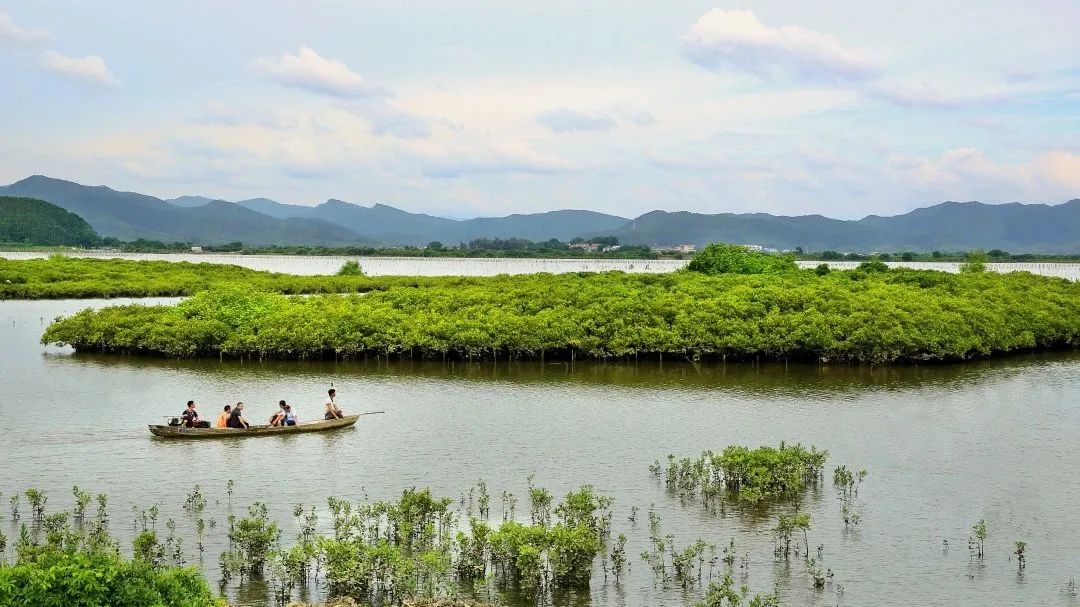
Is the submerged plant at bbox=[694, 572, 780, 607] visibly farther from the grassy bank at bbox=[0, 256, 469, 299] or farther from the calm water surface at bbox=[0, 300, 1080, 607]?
the grassy bank at bbox=[0, 256, 469, 299]

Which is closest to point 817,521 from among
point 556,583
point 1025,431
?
point 556,583

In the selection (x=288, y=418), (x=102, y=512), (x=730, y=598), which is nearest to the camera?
(x=730, y=598)

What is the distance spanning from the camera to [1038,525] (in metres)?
19.1

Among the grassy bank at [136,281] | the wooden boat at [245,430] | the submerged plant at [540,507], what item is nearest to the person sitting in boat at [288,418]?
the wooden boat at [245,430]

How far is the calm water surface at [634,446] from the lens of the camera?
1728 centimetres

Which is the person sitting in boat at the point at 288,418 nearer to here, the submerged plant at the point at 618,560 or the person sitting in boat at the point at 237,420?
the person sitting in boat at the point at 237,420

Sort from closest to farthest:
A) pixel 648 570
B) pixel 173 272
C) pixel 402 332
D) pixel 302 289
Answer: pixel 648 570, pixel 402 332, pixel 302 289, pixel 173 272

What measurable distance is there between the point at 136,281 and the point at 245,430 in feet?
177

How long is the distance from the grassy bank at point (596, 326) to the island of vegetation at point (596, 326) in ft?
0.19

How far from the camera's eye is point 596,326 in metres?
42.5

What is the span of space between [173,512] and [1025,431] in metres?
22.1

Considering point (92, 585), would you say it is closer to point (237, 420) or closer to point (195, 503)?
point (195, 503)

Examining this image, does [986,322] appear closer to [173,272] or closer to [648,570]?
[648,570]

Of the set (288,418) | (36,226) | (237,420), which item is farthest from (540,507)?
(36,226)
